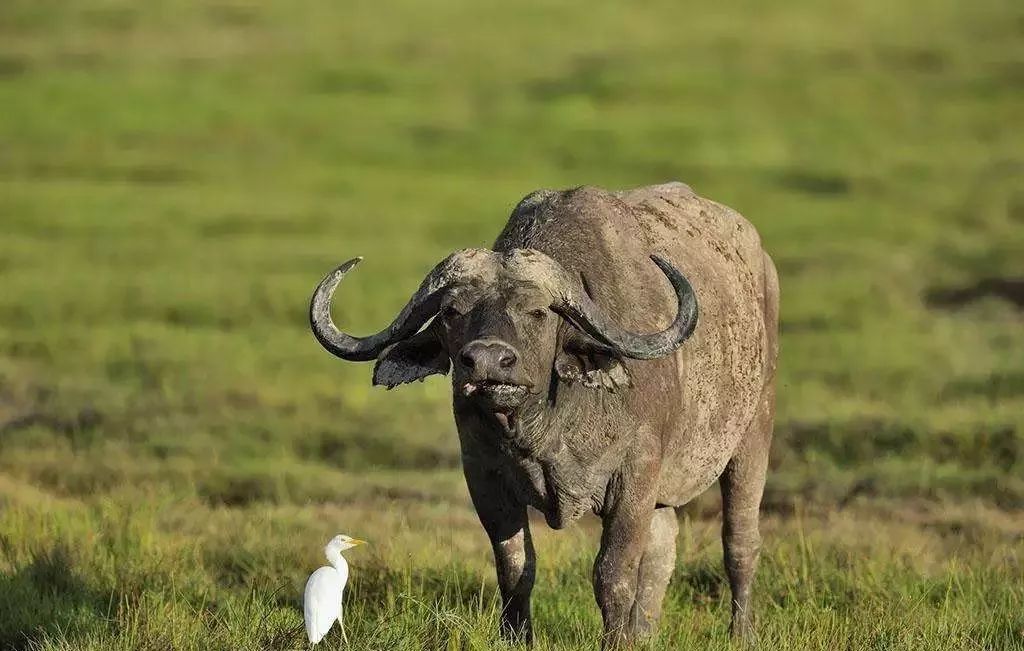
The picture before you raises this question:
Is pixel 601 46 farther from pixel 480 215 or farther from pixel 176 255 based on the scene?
pixel 176 255

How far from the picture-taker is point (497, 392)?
21.4 ft

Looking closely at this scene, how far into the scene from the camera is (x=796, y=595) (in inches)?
357

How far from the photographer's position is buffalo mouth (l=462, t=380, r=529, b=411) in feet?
21.2

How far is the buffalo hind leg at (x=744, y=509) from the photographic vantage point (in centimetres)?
908

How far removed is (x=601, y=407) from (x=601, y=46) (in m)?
48.9

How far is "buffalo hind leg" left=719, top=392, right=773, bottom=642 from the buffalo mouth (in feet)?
9.03

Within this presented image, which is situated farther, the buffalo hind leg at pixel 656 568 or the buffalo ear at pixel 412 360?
the buffalo hind leg at pixel 656 568

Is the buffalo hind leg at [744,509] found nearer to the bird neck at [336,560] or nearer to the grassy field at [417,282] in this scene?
the grassy field at [417,282]

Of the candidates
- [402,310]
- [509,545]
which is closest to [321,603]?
[402,310]

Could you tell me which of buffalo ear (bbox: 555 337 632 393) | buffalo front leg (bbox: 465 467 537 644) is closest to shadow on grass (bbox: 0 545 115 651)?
buffalo front leg (bbox: 465 467 537 644)

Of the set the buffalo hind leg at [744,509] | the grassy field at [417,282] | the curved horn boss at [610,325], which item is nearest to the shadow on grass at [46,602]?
the grassy field at [417,282]

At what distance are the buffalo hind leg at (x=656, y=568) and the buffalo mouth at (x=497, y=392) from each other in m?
2.02

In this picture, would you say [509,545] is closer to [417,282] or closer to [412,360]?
[412,360]

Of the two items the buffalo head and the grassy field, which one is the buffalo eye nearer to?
the buffalo head
